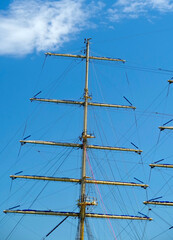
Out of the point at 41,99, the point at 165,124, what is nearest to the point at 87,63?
the point at 41,99

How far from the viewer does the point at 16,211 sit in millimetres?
54656

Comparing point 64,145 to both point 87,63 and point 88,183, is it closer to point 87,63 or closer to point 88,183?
point 88,183

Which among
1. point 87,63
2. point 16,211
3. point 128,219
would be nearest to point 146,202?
point 128,219

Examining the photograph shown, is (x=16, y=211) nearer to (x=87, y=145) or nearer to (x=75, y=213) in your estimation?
(x=75, y=213)

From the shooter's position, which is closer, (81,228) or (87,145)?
(81,228)

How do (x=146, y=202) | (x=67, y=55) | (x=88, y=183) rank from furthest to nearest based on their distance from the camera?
(x=67, y=55) → (x=88, y=183) → (x=146, y=202)

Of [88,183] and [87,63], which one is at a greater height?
[87,63]

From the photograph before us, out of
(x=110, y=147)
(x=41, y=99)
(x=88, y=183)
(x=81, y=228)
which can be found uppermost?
(x=41, y=99)

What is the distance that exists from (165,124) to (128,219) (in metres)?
10.4

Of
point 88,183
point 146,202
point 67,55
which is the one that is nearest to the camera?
point 146,202

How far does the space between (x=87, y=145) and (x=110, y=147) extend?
2.53 metres

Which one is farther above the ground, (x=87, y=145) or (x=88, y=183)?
(x=87, y=145)

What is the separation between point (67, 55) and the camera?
59.8 m

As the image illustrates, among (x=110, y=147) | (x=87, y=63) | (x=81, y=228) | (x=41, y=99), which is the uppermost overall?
(x=87, y=63)
